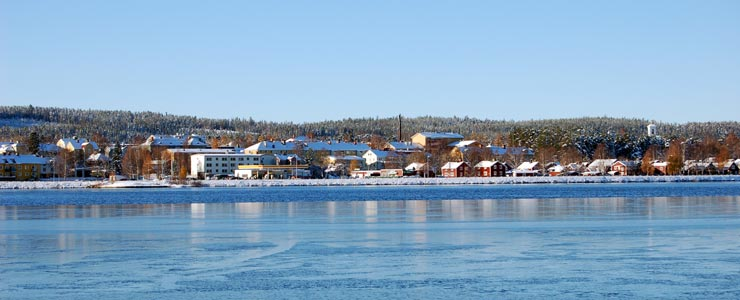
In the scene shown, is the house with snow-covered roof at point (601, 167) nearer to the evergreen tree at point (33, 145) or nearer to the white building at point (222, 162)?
the white building at point (222, 162)

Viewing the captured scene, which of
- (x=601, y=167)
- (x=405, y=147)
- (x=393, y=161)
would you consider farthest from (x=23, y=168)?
(x=601, y=167)

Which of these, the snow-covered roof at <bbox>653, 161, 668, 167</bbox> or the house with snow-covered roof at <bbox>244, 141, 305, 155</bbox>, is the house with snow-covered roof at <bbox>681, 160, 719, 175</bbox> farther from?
the house with snow-covered roof at <bbox>244, 141, 305, 155</bbox>

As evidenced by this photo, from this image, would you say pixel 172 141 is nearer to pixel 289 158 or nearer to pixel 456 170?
pixel 289 158

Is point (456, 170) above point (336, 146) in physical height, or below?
below

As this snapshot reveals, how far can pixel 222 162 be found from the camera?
133 metres

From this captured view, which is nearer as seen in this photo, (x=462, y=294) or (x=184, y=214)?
(x=462, y=294)

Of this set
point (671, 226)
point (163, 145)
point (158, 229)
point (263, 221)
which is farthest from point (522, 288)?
point (163, 145)

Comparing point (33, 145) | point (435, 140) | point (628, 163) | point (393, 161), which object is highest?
point (435, 140)

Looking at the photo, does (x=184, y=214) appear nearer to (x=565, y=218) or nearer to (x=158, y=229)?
(x=158, y=229)

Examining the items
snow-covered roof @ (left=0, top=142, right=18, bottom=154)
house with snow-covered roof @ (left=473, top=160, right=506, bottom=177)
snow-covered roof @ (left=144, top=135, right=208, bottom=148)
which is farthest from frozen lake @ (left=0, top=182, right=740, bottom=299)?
snow-covered roof @ (left=144, top=135, right=208, bottom=148)

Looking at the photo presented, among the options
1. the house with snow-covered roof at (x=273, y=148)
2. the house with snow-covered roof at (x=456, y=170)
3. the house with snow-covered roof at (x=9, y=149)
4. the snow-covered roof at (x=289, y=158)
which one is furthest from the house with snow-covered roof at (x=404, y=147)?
the house with snow-covered roof at (x=9, y=149)

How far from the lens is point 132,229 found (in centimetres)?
2605

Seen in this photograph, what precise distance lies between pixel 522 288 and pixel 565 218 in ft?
47.8

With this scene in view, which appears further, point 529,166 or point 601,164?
point 529,166
